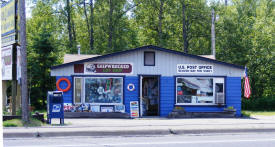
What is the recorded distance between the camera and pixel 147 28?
41250 mm

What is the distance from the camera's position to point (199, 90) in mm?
19875

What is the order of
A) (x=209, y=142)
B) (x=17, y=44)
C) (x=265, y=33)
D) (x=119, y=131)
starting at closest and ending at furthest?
(x=209, y=142)
(x=119, y=131)
(x=17, y=44)
(x=265, y=33)

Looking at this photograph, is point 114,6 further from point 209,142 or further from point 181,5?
point 209,142

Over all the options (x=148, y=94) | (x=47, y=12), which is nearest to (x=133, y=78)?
(x=148, y=94)

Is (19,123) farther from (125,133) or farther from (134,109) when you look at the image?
(134,109)

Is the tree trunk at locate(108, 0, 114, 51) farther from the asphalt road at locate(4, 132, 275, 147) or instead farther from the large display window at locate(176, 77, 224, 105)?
the asphalt road at locate(4, 132, 275, 147)

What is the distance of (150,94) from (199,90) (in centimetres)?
261

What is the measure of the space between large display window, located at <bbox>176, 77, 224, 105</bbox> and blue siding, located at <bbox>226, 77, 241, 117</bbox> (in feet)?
1.15

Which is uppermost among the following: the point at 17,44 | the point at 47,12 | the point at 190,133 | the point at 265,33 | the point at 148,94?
the point at 47,12

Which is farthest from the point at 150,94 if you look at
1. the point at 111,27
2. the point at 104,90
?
the point at 111,27

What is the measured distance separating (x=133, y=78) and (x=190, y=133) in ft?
21.3

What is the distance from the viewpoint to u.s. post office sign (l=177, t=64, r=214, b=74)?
19547 mm

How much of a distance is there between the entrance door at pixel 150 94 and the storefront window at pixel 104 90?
54.8 inches

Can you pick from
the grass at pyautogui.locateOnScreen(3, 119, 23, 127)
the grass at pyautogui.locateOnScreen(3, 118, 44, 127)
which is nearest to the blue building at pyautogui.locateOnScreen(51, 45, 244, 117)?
the grass at pyautogui.locateOnScreen(3, 118, 44, 127)
